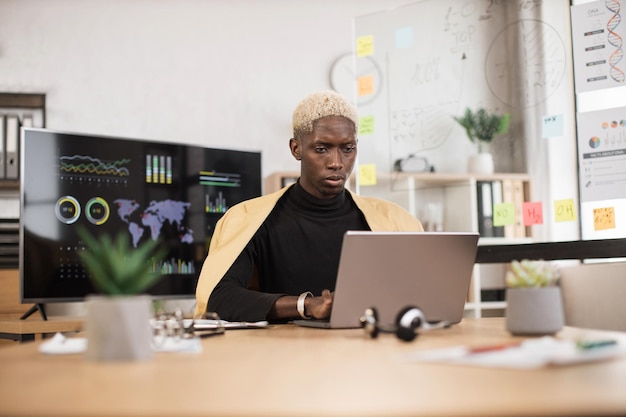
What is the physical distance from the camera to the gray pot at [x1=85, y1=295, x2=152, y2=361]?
3.20 feet

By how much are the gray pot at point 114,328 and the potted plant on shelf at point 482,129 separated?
2495mm

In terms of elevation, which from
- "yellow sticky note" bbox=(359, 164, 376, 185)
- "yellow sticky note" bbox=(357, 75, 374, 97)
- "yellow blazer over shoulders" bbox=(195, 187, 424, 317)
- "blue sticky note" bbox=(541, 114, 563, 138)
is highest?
"yellow sticky note" bbox=(357, 75, 374, 97)

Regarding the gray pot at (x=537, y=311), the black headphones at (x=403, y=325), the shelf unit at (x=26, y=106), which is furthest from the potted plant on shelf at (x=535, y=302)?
the shelf unit at (x=26, y=106)

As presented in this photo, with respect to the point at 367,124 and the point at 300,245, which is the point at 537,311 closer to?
the point at 300,245

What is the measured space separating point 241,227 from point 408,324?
1.01 metres

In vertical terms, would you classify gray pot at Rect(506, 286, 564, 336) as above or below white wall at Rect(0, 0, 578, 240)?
below

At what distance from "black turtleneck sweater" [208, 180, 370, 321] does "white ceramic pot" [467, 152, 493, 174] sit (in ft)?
3.79

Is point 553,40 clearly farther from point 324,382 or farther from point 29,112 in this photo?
point 29,112

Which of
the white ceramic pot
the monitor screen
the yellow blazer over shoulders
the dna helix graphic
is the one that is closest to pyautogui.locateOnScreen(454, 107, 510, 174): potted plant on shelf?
the white ceramic pot

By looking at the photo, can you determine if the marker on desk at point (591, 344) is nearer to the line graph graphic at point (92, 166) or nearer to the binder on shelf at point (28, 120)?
the line graph graphic at point (92, 166)

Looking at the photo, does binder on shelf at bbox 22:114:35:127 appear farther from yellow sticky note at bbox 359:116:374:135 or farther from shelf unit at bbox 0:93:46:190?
yellow sticky note at bbox 359:116:374:135

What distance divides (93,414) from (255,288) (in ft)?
5.55

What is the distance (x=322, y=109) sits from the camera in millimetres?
2209

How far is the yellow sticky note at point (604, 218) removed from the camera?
8.77ft
